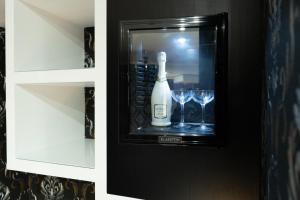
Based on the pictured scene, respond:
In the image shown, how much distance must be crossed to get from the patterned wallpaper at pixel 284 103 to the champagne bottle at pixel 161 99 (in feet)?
1.40

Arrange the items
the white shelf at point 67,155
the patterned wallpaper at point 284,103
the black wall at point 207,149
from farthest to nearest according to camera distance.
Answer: the white shelf at point 67,155 < the black wall at point 207,149 < the patterned wallpaper at point 284,103

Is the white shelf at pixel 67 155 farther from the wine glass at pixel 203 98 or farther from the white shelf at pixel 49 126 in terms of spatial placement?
the wine glass at pixel 203 98

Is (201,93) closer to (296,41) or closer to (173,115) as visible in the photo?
(173,115)

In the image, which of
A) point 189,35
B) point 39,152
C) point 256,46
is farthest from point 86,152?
point 256,46

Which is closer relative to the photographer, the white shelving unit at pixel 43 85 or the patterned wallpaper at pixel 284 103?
the patterned wallpaper at pixel 284 103

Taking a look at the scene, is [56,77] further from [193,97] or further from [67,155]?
[193,97]

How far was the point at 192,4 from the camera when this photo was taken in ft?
2.78

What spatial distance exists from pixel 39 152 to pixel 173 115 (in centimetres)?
68

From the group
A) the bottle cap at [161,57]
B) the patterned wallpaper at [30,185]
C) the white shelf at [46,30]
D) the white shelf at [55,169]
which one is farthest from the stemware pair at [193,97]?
the patterned wallpaper at [30,185]

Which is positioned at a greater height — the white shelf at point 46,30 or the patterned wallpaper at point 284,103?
the white shelf at point 46,30

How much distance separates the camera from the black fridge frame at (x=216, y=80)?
805mm

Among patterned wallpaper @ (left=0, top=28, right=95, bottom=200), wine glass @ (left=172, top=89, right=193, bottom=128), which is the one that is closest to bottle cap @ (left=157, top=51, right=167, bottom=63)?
wine glass @ (left=172, top=89, right=193, bottom=128)

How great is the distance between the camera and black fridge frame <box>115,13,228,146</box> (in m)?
0.80

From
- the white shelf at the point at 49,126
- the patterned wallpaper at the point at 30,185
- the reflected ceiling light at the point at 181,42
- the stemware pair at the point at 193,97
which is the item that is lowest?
the patterned wallpaper at the point at 30,185
